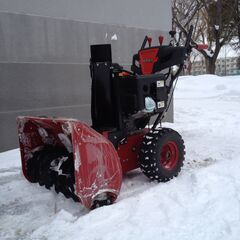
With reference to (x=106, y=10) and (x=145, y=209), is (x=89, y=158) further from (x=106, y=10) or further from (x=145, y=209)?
(x=106, y=10)

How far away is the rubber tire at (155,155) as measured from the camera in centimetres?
433

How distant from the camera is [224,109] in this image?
10742 mm

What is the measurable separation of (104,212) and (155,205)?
54cm

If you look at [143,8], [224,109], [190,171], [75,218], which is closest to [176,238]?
[75,218]

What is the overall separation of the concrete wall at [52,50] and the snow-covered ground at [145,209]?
1.33 m

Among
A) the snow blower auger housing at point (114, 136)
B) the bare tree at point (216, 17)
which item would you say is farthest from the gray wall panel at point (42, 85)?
the bare tree at point (216, 17)

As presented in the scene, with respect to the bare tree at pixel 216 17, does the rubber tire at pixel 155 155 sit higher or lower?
lower

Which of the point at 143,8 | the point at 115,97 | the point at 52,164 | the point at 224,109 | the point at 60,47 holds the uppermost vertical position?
the point at 143,8

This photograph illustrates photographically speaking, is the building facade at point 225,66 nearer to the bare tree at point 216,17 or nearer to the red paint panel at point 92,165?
the bare tree at point 216,17

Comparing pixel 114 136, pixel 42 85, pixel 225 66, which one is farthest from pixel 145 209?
pixel 225 66

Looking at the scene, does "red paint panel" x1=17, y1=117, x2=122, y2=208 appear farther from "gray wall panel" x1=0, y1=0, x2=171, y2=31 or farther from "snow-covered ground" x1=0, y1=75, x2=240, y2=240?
"gray wall panel" x1=0, y1=0, x2=171, y2=31

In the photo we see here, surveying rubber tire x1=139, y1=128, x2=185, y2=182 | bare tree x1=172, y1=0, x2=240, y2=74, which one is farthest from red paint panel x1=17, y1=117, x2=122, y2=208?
bare tree x1=172, y1=0, x2=240, y2=74

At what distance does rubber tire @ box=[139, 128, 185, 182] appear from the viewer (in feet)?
14.2

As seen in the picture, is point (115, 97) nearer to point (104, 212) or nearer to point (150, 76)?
point (150, 76)
